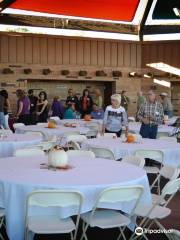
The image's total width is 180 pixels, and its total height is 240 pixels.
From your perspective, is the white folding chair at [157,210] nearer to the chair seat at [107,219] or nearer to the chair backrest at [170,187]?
the chair backrest at [170,187]

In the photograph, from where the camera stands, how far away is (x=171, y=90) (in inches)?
756

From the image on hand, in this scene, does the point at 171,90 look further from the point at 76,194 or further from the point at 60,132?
the point at 76,194

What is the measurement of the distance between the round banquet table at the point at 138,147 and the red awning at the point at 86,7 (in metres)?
9.53

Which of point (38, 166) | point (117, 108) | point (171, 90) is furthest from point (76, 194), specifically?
point (171, 90)

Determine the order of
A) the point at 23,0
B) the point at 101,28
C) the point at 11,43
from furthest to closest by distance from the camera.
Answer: the point at 101,28, the point at 11,43, the point at 23,0

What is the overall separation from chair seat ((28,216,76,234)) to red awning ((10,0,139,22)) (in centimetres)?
1206

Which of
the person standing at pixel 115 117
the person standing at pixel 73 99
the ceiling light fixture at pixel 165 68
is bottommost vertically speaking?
the person standing at pixel 115 117

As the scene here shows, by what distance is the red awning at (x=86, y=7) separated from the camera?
15.4m

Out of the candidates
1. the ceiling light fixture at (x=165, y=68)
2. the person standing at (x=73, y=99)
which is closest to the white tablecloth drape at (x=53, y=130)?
the person standing at (x=73, y=99)

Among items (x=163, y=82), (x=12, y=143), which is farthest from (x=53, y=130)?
(x=163, y=82)

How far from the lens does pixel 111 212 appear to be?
4086 millimetres

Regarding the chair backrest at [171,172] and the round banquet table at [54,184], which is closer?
the round banquet table at [54,184]

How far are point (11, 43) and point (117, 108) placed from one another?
9553 millimetres

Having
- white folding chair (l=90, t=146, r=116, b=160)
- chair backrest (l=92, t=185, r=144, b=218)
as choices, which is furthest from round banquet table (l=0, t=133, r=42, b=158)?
chair backrest (l=92, t=185, r=144, b=218)
